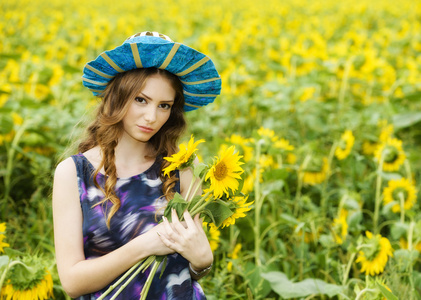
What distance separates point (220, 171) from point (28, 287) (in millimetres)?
703

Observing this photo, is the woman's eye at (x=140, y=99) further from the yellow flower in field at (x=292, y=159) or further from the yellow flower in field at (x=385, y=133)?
the yellow flower in field at (x=385, y=133)

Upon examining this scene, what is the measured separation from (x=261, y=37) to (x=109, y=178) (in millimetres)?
4055

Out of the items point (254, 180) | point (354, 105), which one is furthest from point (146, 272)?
point (354, 105)

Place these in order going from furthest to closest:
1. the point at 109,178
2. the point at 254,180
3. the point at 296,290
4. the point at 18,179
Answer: the point at 18,179, the point at 254,180, the point at 296,290, the point at 109,178

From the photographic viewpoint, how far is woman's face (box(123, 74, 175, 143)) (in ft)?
4.40

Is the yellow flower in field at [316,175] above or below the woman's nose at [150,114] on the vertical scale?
Result: below

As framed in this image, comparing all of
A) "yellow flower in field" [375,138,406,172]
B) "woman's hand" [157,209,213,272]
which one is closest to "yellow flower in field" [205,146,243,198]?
"woman's hand" [157,209,213,272]

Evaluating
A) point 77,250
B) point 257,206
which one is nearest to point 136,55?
point 77,250

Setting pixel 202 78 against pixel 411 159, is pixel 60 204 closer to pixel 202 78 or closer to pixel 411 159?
pixel 202 78

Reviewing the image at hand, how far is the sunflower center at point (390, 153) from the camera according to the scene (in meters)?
2.27

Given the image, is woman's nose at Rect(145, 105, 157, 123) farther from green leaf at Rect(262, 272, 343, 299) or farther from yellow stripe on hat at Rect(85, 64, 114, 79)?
green leaf at Rect(262, 272, 343, 299)

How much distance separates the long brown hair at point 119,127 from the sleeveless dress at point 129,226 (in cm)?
2

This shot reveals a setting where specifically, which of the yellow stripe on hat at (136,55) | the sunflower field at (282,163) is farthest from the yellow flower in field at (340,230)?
Result: the yellow stripe on hat at (136,55)

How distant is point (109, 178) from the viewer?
1343 millimetres
